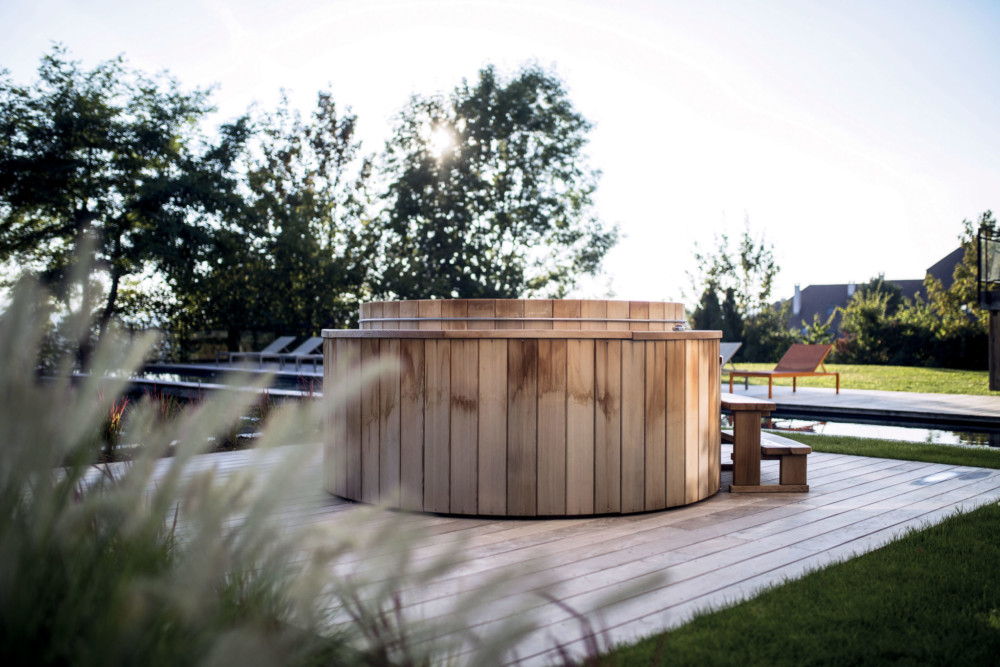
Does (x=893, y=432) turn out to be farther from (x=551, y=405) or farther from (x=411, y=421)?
(x=411, y=421)

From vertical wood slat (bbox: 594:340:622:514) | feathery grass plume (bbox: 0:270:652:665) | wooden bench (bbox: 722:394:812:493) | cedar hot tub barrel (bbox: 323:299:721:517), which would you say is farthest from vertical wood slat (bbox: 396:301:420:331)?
feathery grass plume (bbox: 0:270:652:665)

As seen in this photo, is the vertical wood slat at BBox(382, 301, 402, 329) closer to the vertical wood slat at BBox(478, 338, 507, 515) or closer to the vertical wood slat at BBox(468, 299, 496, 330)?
the vertical wood slat at BBox(468, 299, 496, 330)

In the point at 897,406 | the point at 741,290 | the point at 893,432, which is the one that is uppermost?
the point at 741,290

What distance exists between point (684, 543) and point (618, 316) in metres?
1.20

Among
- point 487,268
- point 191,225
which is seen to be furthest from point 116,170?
point 487,268

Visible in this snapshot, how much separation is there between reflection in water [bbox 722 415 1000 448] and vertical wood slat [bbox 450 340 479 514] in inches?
168

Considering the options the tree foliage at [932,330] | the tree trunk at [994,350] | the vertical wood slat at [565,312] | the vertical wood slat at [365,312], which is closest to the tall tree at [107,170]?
the vertical wood slat at [365,312]

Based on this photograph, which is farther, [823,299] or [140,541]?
[823,299]

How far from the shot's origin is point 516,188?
79.1 feet

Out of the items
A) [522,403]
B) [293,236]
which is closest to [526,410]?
[522,403]

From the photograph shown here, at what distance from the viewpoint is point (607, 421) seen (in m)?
3.56

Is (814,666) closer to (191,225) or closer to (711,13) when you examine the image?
(711,13)

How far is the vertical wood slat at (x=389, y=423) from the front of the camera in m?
3.62

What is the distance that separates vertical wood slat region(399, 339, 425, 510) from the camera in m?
3.56
